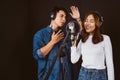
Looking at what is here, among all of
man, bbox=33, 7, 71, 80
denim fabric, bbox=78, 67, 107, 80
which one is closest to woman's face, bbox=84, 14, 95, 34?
man, bbox=33, 7, 71, 80

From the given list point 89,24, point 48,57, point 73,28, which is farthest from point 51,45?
point 89,24

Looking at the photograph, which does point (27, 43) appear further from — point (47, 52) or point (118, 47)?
point (118, 47)

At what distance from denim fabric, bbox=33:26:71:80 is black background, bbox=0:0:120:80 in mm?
58

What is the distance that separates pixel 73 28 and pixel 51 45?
10.4 inches

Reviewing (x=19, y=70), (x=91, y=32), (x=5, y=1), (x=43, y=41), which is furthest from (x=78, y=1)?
(x=19, y=70)

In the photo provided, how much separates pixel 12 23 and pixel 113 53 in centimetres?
101

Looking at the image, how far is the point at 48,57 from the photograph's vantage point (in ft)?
9.12

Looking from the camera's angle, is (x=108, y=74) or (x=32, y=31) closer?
(x=108, y=74)

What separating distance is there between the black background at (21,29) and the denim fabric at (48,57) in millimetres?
58

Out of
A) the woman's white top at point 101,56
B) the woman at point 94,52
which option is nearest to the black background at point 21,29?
the woman at point 94,52

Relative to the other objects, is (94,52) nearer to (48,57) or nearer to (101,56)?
(101,56)

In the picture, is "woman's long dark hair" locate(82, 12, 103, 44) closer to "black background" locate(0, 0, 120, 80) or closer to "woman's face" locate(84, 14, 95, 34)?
"woman's face" locate(84, 14, 95, 34)

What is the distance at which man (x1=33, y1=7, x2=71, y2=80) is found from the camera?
109 inches

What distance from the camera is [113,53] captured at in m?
2.70
